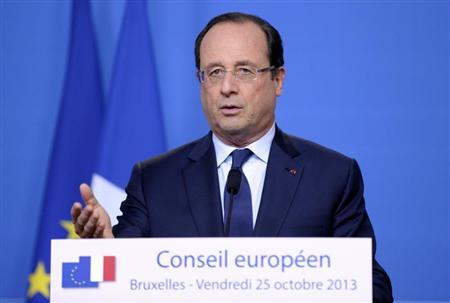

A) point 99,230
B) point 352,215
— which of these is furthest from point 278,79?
point 99,230

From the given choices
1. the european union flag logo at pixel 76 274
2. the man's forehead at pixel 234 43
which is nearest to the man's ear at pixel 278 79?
the man's forehead at pixel 234 43

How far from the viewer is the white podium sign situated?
64.4 inches

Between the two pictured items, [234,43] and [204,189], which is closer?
[204,189]

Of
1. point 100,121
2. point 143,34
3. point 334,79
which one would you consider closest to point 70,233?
point 100,121

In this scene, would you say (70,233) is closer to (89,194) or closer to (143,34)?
(143,34)

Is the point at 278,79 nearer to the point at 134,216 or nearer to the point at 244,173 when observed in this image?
the point at 244,173

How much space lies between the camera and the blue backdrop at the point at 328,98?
12.3ft

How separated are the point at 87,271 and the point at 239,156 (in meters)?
0.76

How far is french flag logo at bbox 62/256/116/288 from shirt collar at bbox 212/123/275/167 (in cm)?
73

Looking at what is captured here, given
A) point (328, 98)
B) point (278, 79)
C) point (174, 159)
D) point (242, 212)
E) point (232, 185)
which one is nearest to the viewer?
point (232, 185)

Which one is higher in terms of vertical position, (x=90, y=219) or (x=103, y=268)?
(x=90, y=219)

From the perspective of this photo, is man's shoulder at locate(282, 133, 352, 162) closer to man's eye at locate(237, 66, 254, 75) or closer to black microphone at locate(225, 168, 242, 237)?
man's eye at locate(237, 66, 254, 75)

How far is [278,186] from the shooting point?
2217mm

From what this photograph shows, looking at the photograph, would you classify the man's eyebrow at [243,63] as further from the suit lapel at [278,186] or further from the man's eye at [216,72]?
the suit lapel at [278,186]
